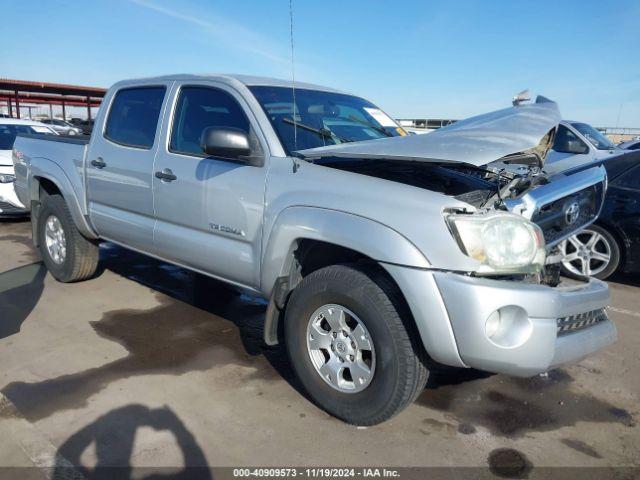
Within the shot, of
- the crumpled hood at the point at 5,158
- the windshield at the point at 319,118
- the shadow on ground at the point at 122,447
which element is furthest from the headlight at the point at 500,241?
the crumpled hood at the point at 5,158

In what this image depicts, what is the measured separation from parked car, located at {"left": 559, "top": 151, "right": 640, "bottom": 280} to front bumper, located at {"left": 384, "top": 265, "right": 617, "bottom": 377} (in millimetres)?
3370

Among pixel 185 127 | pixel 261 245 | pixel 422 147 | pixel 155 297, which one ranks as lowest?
pixel 155 297

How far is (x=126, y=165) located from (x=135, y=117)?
0.47m

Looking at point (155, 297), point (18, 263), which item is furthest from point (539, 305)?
point (18, 263)

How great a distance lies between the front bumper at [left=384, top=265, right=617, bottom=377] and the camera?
2365 mm

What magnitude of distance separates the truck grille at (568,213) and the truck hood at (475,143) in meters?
0.32

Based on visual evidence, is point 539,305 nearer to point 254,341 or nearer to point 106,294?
point 254,341

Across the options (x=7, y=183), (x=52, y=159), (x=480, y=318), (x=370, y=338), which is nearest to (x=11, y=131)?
(x=7, y=183)

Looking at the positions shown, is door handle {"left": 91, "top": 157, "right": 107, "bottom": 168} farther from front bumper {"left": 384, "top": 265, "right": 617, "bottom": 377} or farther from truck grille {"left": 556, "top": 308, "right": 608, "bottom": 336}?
truck grille {"left": 556, "top": 308, "right": 608, "bottom": 336}

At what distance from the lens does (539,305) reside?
7.87 feet

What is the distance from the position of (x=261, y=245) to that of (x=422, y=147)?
3.81 ft

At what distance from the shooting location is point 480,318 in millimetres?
2357

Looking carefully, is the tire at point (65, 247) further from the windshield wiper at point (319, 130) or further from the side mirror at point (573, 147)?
the side mirror at point (573, 147)

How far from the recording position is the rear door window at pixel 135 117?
13.4ft
